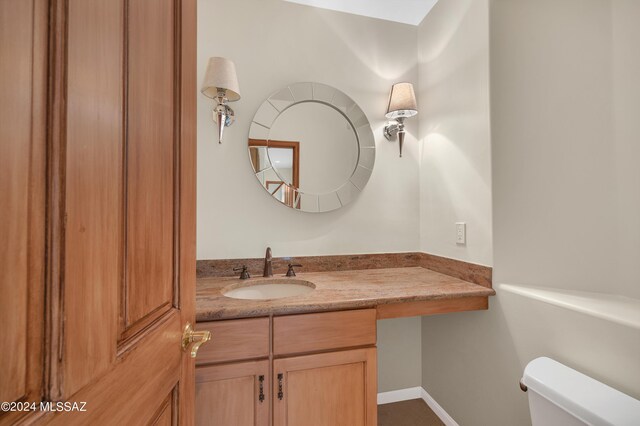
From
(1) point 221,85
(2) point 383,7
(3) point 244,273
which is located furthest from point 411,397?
(2) point 383,7

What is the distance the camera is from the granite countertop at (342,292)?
44.7 inches

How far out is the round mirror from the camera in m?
1.72

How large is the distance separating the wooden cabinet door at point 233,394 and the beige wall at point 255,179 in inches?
28.1

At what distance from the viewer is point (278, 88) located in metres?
1.76

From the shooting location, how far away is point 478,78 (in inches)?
57.2

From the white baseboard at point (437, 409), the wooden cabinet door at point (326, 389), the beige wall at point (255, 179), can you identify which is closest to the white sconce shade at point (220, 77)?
the beige wall at point (255, 179)

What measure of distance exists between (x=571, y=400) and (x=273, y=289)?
1.25 m

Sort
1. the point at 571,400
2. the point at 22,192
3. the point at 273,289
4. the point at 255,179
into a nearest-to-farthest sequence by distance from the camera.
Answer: the point at 22,192 → the point at 571,400 → the point at 273,289 → the point at 255,179

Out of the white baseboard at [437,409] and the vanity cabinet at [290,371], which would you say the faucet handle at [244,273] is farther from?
the white baseboard at [437,409]

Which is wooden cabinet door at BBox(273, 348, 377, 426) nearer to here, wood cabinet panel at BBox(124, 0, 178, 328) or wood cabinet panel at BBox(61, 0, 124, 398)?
wood cabinet panel at BBox(124, 0, 178, 328)

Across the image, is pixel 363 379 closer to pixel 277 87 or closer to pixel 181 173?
pixel 181 173

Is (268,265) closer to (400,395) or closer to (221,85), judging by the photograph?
(221,85)

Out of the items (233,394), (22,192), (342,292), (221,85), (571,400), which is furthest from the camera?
(221,85)

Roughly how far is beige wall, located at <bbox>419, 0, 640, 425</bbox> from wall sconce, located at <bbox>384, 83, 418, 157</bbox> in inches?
18.6
